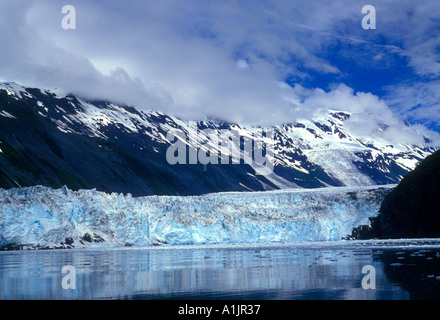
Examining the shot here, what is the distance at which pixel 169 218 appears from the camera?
59.3 m

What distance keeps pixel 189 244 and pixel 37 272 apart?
125ft

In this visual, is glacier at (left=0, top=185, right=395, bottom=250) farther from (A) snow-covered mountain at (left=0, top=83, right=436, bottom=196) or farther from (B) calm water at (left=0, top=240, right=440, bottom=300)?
(A) snow-covered mountain at (left=0, top=83, right=436, bottom=196)

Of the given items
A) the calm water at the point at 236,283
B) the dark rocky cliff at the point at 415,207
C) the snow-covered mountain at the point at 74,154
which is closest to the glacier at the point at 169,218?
the dark rocky cliff at the point at 415,207

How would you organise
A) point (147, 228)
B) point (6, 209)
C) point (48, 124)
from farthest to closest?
point (48, 124), point (147, 228), point (6, 209)

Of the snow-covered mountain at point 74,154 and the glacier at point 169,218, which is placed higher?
the snow-covered mountain at point 74,154

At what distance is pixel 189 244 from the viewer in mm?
61531

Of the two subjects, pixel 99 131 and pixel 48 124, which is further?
pixel 99 131

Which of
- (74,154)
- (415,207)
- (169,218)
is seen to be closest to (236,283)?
(169,218)

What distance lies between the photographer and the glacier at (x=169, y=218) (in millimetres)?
50969

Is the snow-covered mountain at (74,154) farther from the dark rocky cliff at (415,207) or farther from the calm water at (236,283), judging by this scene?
the calm water at (236,283)

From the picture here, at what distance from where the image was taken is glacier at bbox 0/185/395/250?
51.0m

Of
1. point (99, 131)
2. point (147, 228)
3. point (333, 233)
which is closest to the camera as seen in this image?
point (147, 228)
